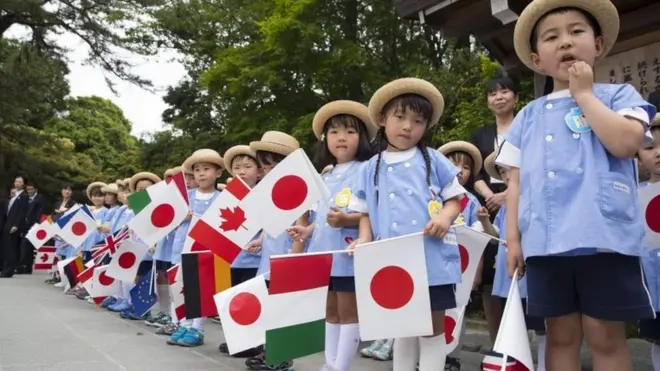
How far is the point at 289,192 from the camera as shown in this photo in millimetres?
3664

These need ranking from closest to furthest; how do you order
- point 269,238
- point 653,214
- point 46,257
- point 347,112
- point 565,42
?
point 565,42, point 653,214, point 347,112, point 269,238, point 46,257

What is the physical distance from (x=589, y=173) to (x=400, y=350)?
1.26 meters

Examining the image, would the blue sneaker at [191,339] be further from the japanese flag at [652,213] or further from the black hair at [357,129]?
the japanese flag at [652,213]

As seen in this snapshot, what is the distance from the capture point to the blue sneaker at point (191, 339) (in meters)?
5.23

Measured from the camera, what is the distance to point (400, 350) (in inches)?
120

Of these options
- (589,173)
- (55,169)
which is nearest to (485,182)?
(589,173)

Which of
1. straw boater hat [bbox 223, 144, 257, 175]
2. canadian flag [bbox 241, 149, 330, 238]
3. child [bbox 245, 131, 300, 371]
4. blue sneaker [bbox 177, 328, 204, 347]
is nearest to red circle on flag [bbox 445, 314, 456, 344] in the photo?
canadian flag [bbox 241, 149, 330, 238]

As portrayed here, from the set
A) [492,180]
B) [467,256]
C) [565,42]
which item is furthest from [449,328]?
[565,42]

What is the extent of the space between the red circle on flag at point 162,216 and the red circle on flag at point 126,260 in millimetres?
1319

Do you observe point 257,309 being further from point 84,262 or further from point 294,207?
point 84,262

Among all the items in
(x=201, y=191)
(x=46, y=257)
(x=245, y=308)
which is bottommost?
(x=245, y=308)

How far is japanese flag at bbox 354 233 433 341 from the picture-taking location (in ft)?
9.23

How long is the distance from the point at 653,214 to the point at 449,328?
119 cm

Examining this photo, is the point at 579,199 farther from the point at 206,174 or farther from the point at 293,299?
the point at 206,174
